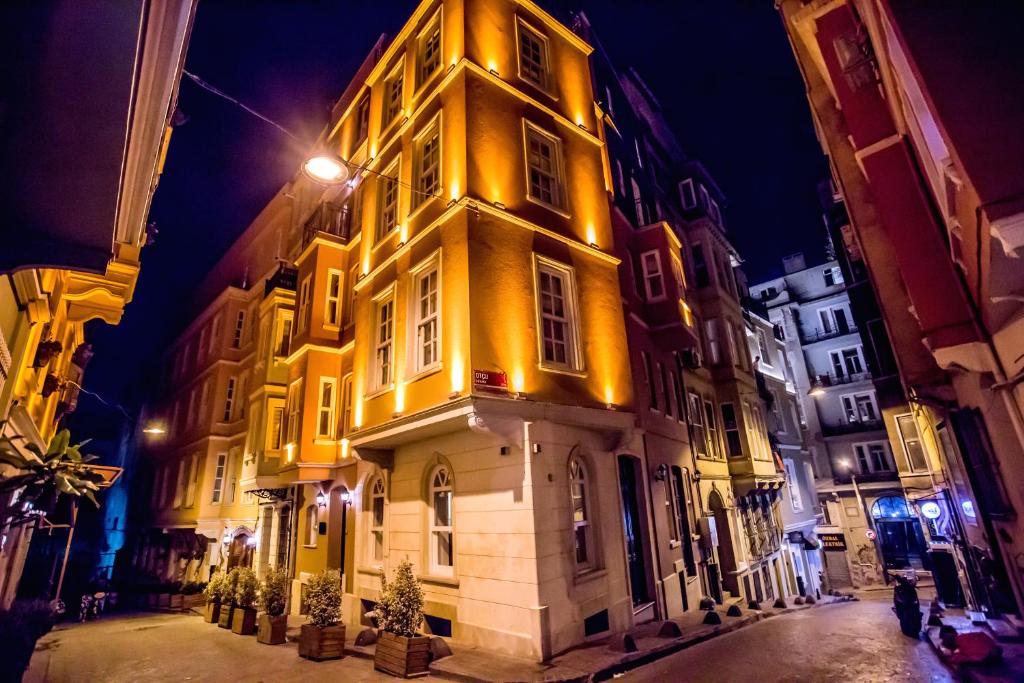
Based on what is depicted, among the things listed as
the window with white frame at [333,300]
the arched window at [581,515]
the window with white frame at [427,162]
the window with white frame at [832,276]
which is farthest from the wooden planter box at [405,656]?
the window with white frame at [832,276]

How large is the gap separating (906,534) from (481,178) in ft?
122

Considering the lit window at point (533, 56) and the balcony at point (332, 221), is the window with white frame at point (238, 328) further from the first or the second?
the lit window at point (533, 56)

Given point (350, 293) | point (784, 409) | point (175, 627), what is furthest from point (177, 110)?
point (784, 409)

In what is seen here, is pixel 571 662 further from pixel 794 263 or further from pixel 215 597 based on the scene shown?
pixel 794 263

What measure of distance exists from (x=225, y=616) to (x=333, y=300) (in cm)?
1118

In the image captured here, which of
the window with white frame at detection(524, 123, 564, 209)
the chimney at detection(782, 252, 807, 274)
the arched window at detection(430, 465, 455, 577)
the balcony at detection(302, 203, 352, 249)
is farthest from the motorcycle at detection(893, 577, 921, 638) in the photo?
the chimney at detection(782, 252, 807, 274)

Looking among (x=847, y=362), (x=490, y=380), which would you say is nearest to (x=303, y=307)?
(x=490, y=380)

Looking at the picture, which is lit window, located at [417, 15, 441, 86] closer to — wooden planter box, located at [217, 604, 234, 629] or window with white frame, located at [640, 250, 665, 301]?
window with white frame, located at [640, 250, 665, 301]

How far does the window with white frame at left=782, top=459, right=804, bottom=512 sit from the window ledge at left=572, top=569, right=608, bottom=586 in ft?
73.6

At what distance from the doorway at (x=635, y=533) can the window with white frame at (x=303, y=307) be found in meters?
13.2

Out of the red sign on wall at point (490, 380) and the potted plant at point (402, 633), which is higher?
the red sign on wall at point (490, 380)

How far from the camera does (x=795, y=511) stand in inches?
1103

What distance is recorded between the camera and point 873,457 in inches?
1259

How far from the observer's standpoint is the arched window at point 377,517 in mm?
13484
